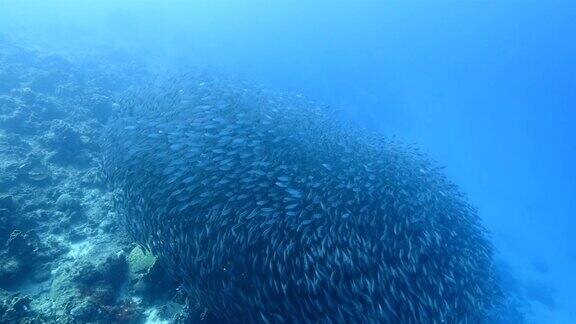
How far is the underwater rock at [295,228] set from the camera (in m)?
7.45

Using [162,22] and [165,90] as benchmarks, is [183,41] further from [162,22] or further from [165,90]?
[165,90]

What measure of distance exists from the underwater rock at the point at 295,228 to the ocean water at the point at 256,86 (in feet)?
4.91

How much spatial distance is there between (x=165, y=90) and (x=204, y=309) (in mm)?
9961

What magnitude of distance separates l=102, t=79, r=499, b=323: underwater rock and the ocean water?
1496 mm

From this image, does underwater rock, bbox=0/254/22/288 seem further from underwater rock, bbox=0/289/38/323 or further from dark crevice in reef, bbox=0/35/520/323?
underwater rock, bbox=0/289/38/323

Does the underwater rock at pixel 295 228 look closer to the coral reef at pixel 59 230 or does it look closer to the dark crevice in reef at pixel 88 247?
the dark crevice in reef at pixel 88 247

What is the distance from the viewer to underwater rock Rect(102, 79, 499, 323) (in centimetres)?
745

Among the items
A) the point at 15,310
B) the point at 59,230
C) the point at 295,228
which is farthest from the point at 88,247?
the point at 295,228

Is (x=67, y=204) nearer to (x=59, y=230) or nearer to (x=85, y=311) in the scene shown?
(x=59, y=230)

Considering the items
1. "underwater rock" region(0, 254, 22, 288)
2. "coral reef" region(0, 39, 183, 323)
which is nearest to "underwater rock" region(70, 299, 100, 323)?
"coral reef" region(0, 39, 183, 323)

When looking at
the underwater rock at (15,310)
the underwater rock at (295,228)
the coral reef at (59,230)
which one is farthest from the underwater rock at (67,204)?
the underwater rock at (15,310)

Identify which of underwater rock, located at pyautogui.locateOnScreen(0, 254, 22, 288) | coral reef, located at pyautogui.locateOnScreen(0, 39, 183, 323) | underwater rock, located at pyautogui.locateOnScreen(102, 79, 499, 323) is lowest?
underwater rock, located at pyautogui.locateOnScreen(0, 254, 22, 288)

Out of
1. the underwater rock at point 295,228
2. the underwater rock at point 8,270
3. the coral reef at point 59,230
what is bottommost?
the underwater rock at point 8,270

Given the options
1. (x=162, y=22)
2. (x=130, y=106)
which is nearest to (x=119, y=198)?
(x=130, y=106)
